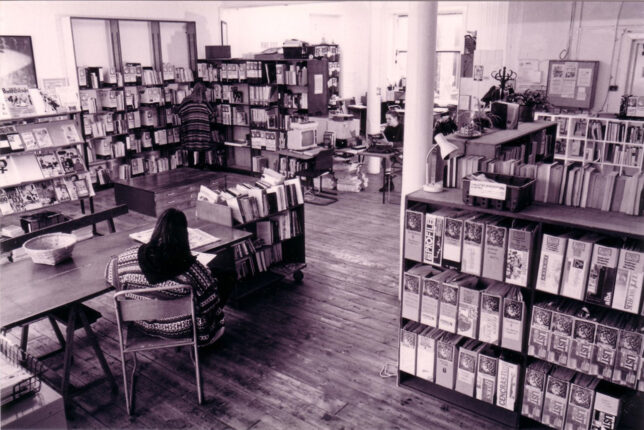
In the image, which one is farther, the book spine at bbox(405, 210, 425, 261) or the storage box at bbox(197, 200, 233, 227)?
the storage box at bbox(197, 200, 233, 227)

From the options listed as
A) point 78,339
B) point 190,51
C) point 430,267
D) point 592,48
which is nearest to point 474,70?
point 592,48

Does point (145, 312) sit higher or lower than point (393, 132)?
lower

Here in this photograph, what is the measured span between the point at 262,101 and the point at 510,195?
721cm

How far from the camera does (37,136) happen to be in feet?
22.5

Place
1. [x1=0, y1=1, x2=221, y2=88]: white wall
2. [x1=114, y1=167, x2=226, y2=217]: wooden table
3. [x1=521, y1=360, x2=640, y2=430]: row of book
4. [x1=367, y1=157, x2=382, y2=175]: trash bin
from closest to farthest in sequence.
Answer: [x1=521, y1=360, x2=640, y2=430]: row of book
[x1=114, y1=167, x2=226, y2=217]: wooden table
[x1=0, y1=1, x2=221, y2=88]: white wall
[x1=367, y1=157, x2=382, y2=175]: trash bin

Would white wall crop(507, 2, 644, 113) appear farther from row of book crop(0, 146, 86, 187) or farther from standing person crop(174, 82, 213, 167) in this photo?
row of book crop(0, 146, 86, 187)

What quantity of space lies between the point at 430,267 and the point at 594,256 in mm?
1056

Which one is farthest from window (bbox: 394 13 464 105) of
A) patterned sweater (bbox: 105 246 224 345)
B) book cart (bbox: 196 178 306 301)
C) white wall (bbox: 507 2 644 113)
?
patterned sweater (bbox: 105 246 224 345)

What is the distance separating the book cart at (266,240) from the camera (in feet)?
16.1

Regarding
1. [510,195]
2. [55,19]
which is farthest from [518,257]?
[55,19]

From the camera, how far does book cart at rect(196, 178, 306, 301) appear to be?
4902 millimetres

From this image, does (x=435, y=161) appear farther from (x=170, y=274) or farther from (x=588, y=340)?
(x=170, y=274)

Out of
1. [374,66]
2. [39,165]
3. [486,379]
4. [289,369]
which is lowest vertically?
[289,369]

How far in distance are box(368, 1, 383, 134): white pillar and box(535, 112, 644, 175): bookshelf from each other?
2.88 metres
